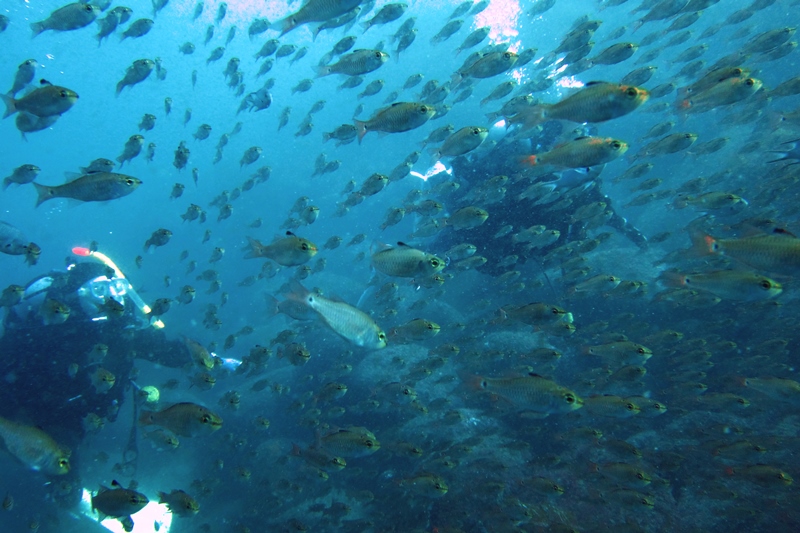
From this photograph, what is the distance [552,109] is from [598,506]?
19.1 feet

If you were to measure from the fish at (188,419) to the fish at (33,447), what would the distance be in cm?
90

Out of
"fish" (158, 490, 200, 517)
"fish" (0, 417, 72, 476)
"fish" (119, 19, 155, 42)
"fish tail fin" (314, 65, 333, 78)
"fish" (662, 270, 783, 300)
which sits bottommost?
"fish" (158, 490, 200, 517)

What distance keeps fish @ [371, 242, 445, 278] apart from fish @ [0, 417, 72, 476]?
3733mm

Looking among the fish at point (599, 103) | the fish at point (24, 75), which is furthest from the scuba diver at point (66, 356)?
the fish at point (599, 103)

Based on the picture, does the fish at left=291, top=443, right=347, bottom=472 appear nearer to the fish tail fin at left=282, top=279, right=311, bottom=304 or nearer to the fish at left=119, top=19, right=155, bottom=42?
the fish tail fin at left=282, top=279, right=311, bottom=304

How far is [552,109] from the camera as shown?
3834 mm

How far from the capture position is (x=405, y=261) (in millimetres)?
3545

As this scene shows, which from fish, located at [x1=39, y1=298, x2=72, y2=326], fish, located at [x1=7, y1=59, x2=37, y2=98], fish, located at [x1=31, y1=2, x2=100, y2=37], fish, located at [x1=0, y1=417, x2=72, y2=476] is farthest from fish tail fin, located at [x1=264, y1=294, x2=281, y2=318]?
fish, located at [x1=7, y1=59, x2=37, y2=98]

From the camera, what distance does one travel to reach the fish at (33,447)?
12.2ft

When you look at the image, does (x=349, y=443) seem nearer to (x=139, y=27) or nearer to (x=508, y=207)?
(x=508, y=207)

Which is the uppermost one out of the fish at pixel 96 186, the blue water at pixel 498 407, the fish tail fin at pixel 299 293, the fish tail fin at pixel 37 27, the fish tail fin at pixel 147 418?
the fish tail fin at pixel 37 27

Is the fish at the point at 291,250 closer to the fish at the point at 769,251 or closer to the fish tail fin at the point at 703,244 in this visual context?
the fish at the point at 769,251

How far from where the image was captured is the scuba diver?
7.52 metres

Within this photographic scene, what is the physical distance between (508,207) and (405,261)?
7.93 m
